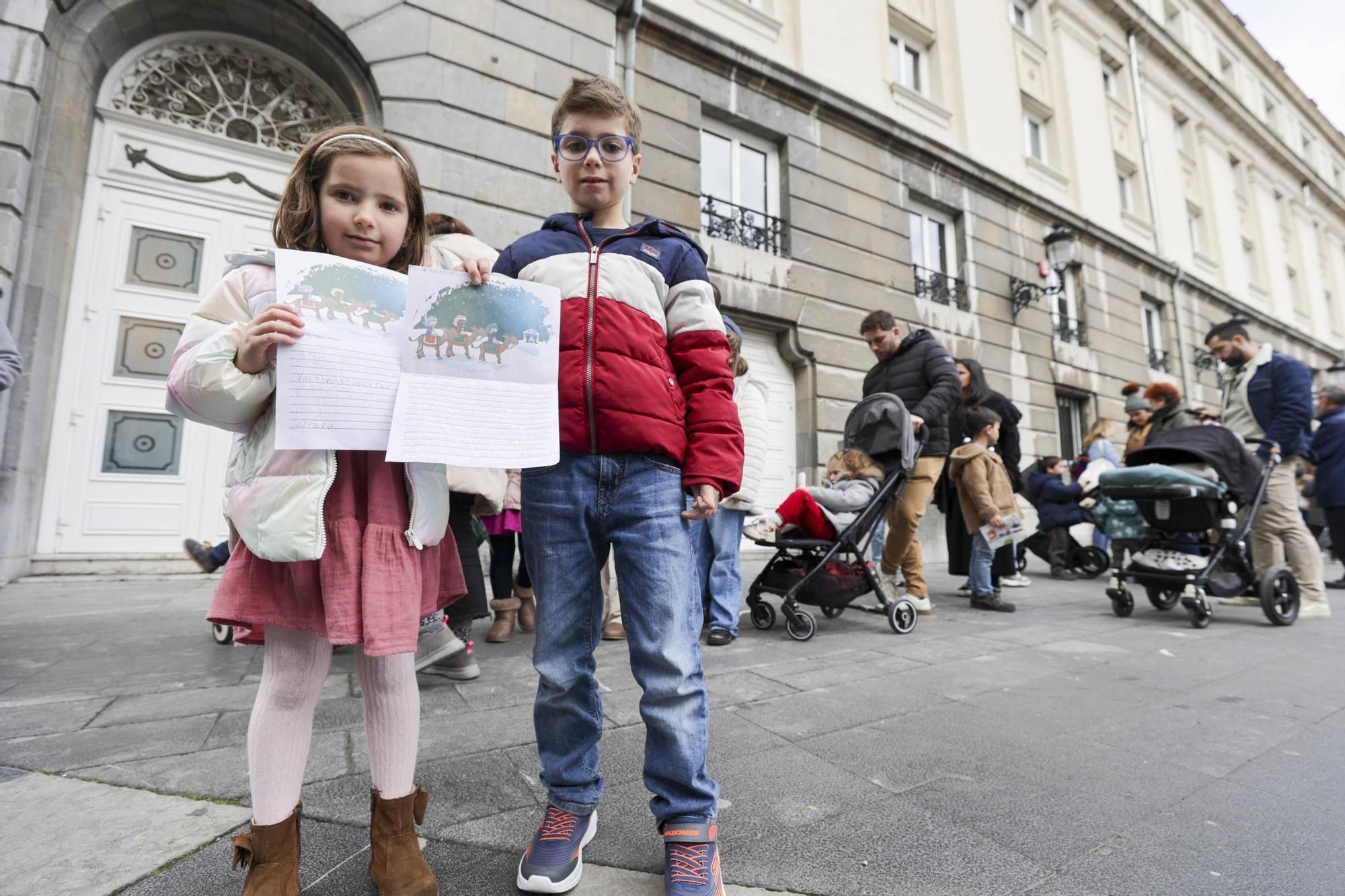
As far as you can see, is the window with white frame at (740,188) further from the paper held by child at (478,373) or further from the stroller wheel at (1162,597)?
the paper held by child at (478,373)

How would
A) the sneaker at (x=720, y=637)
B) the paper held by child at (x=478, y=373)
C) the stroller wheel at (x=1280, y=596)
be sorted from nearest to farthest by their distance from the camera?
the paper held by child at (x=478, y=373), the sneaker at (x=720, y=637), the stroller wheel at (x=1280, y=596)

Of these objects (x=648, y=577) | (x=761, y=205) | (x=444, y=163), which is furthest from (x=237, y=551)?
(x=761, y=205)

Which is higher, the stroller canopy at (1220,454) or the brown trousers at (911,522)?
the stroller canopy at (1220,454)

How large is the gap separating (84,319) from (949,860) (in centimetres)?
705

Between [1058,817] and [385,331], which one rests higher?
[385,331]

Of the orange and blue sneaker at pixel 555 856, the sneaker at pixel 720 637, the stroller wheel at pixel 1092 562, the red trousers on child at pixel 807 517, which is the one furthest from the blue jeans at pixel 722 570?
the stroller wheel at pixel 1092 562

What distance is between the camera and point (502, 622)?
3.49 metres

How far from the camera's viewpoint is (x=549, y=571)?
4.60 feet

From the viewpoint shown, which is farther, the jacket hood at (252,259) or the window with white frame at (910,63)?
the window with white frame at (910,63)

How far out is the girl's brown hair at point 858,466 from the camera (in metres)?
4.05

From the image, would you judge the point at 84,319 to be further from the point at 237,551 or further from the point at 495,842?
the point at 495,842

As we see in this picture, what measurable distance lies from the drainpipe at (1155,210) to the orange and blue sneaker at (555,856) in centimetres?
1773

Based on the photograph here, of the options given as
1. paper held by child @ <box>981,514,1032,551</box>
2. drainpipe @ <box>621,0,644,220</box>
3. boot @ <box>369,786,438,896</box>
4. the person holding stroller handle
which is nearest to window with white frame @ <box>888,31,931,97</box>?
drainpipe @ <box>621,0,644,220</box>

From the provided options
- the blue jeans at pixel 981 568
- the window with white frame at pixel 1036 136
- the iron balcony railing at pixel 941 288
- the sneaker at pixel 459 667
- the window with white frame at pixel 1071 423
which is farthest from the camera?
the window with white frame at pixel 1036 136
